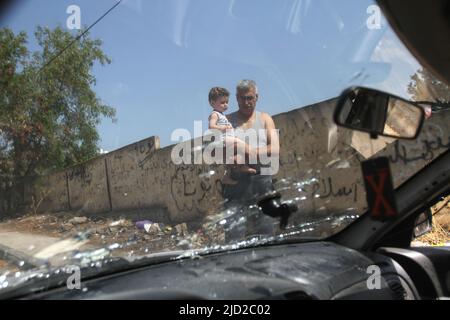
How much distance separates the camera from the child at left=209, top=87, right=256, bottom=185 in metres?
3.41

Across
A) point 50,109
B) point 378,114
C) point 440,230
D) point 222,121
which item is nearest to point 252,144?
point 222,121

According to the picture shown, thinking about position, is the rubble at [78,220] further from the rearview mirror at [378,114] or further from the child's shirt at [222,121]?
the rearview mirror at [378,114]

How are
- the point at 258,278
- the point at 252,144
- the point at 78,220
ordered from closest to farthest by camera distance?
1. the point at 258,278
2. the point at 252,144
3. the point at 78,220

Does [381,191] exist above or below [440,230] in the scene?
above

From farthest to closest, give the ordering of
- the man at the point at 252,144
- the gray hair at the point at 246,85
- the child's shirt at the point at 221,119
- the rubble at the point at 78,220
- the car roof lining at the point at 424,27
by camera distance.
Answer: the rubble at the point at 78,220
the child's shirt at the point at 221,119
the gray hair at the point at 246,85
the man at the point at 252,144
the car roof lining at the point at 424,27

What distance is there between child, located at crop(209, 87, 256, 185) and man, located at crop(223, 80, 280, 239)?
0.04 meters

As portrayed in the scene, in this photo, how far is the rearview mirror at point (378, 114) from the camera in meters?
2.04

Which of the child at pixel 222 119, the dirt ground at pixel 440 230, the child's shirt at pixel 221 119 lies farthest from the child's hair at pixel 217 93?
the dirt ground at pixel 440 230

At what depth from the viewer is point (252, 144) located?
11.0 feet

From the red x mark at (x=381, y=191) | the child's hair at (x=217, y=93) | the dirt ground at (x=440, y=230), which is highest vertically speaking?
the child's hair at (x=217, y=93)

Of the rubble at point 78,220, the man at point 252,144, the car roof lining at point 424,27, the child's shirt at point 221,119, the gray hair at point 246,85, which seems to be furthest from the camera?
the rubble at point 78,220

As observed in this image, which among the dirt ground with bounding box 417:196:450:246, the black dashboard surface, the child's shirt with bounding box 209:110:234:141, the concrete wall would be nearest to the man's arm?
the concrete wall

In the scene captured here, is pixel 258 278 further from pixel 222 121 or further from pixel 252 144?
pixel 222 121

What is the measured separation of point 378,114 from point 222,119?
5.38ft
